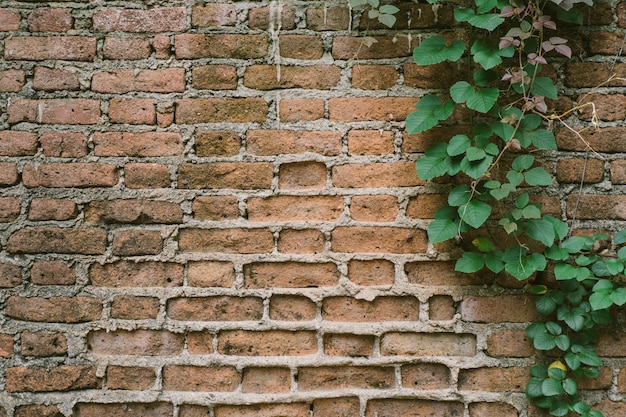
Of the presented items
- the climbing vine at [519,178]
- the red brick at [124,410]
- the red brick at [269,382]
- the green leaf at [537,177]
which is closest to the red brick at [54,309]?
the red brick at [124,410]

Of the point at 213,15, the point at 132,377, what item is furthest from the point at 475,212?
the point at 132,377

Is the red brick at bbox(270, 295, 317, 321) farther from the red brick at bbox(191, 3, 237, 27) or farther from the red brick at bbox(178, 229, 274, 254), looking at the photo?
the red brick at bbox(191, 3, 237, 27)

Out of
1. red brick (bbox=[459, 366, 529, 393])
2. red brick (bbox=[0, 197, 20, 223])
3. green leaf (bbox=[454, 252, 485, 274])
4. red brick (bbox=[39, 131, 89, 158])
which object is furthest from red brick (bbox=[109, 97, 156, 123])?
red brick (bbox=[459, 366, 529, 393])

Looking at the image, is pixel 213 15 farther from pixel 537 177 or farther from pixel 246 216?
pixel 537 177

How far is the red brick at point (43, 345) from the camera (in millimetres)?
1302

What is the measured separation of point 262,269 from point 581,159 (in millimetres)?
939

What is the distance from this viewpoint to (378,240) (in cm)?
130

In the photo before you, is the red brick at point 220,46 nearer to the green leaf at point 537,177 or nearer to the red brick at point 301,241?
the red brick at point 301,241

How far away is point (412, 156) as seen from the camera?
130 cm

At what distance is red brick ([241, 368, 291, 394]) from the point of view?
1.30m

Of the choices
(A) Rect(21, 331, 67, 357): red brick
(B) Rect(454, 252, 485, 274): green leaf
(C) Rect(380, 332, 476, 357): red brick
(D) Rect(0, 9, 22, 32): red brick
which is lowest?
(A) Rect(21, 331, 67, 357): red brick

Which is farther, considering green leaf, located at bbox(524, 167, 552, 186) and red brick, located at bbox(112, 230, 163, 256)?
red brick, located at bbox(112, 230, 163, 256)

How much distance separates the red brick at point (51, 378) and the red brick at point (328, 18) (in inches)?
44.9

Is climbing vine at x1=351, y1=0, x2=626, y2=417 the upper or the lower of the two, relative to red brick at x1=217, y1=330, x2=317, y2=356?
upper
